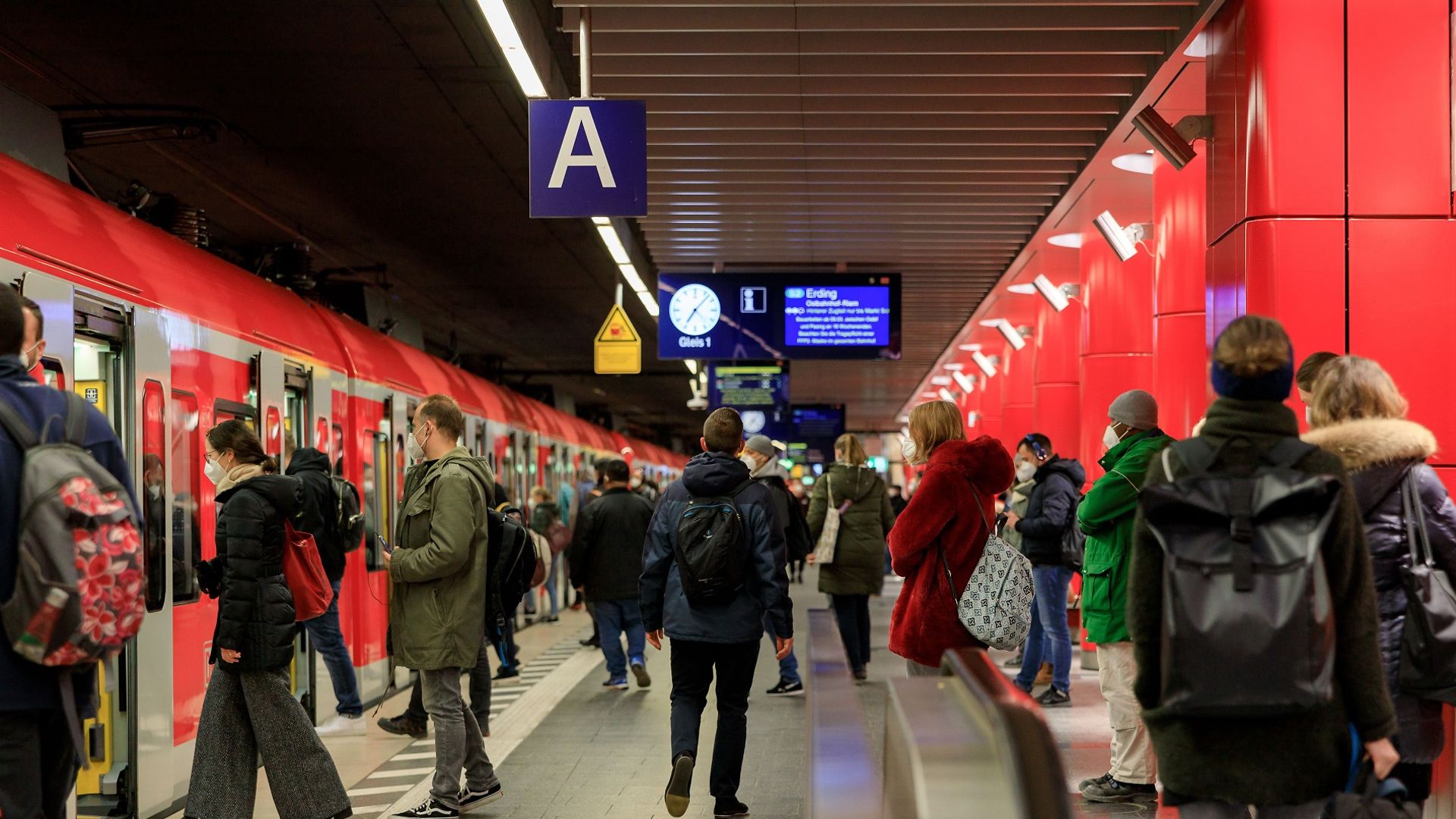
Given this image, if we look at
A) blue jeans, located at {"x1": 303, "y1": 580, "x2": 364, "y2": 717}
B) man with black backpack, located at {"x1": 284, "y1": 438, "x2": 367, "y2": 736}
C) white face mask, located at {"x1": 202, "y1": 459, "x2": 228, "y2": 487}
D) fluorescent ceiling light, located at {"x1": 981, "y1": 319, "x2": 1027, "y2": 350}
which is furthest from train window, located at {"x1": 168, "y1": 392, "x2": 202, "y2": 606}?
fluorescent ceiling light, located at {"x1": 981, "y1": 319, "x2": 1027, "y2": 350}

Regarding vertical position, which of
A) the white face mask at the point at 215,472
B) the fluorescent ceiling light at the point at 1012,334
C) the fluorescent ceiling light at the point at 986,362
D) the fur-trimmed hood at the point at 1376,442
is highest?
the fluorescent ceiling light at the point at 1012,334

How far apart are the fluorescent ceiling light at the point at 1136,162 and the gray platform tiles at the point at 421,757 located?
5544 mm

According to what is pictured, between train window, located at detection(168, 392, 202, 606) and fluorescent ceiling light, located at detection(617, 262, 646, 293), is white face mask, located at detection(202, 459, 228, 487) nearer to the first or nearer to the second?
train window, located at detection(168, 392, 202, 606)

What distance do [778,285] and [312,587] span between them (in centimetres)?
Answer: 909

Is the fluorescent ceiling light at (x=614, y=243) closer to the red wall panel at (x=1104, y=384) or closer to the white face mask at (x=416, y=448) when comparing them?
the red wall panel at (x=1104, y=384)

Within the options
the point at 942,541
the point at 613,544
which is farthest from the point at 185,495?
the point at 613,544

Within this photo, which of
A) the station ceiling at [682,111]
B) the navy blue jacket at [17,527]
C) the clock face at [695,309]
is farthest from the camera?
the clock face at [695,309]

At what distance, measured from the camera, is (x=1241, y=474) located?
10.5 feet

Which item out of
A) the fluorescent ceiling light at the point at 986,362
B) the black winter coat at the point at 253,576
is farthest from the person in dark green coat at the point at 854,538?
the fluorescent ceiling light at the point at 986,362

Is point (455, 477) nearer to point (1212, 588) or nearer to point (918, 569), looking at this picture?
point (918, 569)

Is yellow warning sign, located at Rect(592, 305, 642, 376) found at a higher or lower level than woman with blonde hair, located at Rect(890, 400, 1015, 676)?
higher

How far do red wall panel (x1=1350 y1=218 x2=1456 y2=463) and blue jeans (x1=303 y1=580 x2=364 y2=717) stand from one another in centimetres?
581

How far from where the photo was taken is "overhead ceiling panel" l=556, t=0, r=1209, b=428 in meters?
7.51

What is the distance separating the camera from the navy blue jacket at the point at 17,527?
3.41 m
